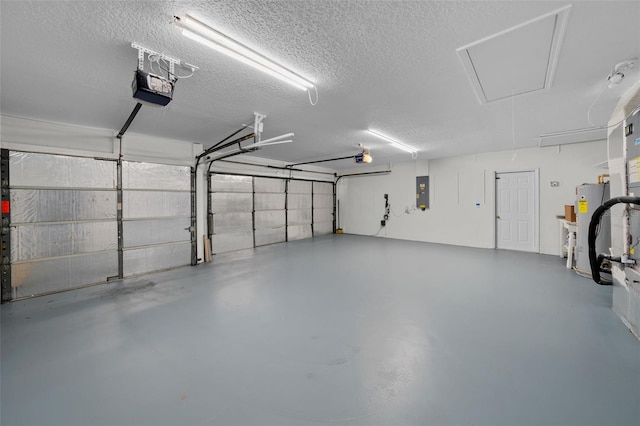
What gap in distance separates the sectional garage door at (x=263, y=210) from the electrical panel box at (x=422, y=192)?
3362 mm

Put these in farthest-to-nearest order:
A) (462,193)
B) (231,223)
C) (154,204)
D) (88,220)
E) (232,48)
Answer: (462,193), (231,223), (154,204), (88,220), (232,48)

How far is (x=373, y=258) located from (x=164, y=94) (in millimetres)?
4840

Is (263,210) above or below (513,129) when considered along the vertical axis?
below

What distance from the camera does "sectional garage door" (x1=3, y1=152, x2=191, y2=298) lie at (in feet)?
11.5

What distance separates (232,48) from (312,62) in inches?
27.3

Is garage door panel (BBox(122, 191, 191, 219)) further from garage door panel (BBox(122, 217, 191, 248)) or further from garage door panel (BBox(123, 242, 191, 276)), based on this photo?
garage door panel (BBox(123, 242, 191, 276))

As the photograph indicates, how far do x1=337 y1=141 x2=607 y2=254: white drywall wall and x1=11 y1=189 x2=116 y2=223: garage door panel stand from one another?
289 inches

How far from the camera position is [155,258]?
477cm

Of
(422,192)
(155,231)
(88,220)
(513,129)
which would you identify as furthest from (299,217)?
(513,129)

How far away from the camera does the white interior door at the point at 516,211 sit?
6.16 m

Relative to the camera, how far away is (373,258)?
18.6 ft

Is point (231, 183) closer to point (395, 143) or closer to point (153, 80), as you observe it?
point (395, 143)

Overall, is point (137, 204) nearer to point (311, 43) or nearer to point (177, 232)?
point (177, 232)

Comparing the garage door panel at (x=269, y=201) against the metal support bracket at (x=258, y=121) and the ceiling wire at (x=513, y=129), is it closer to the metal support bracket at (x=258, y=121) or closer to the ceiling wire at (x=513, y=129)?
the metal support bracket at (x=258, y=121)
